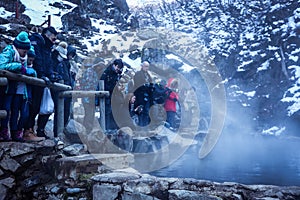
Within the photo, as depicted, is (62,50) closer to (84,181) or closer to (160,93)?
(84,181)

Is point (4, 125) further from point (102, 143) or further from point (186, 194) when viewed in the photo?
point (186, 194)

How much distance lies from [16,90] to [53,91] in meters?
0.84

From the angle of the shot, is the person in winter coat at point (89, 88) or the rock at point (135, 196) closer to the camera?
the rock at point (135, 196)

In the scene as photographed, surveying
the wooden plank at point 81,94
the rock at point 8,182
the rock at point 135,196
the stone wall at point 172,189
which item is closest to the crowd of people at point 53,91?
the wooden plank at point 81,94

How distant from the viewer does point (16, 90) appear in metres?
3.61

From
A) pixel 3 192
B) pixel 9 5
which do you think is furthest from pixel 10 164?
pixel 9 5

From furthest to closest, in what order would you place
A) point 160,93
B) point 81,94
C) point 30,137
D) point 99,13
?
point 99,13
point 160,93
point 81,94
point 30,137

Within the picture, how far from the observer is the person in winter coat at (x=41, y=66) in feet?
13.2

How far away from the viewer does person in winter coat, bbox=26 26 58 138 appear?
4.01m

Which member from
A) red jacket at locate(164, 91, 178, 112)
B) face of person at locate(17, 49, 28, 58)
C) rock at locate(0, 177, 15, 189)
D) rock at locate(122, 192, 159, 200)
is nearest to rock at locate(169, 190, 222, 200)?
rock at locate(122, 192, 159, 200)

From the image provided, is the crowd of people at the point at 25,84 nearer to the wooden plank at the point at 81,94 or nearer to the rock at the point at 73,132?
the wooden plank at the point at 81,94

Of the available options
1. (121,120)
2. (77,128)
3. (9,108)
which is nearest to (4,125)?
(9,108)

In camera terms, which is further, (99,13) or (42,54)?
(99,13)

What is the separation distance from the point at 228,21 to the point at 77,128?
26.0 m
